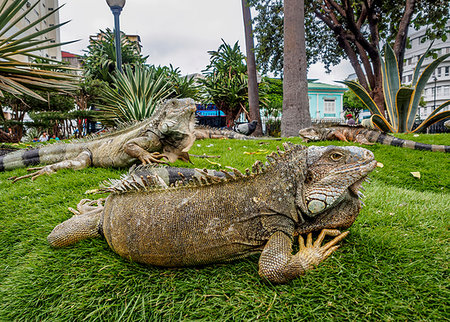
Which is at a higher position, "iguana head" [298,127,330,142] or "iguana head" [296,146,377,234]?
"iguana head" [298,127,330,142]

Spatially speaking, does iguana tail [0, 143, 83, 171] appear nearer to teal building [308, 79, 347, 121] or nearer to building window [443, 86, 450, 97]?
teal building [308, 79, 347, 121]

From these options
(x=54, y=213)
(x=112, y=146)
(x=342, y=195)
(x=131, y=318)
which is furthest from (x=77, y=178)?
(x=342, y=195)

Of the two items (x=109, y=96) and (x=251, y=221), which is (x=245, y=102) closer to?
(x=109, y=96)

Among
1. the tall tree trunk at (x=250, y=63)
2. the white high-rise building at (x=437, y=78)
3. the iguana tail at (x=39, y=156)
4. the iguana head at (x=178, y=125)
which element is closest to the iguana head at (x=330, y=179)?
the iguana head at (x=178, y=125)

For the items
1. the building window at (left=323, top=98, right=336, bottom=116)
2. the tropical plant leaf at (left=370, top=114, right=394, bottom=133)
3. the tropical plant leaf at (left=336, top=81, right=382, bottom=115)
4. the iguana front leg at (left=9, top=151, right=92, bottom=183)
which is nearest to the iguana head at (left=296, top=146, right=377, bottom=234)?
the iguana front leg at (left=9, top=151, right=92, bottom=183)

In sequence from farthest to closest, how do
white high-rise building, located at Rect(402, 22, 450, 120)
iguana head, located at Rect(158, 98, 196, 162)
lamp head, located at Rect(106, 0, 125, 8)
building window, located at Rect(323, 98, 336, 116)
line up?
white high-rise building, located at Rect(402, 22, 450, 120) → building window, located at Rect(323, 98, 336, 116) → lamp head, located at Rect(106, 0, 125, 8) → iguana head, located at Rect(158, 98, 196, 162)

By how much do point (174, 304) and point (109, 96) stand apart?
735 cm

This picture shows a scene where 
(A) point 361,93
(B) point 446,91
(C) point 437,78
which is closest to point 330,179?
(A) point 361,93

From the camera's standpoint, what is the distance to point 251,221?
1.70 m

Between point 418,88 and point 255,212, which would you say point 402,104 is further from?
point 255,212

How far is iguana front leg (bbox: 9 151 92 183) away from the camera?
13.8ft

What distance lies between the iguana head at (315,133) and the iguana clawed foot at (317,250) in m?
5.70

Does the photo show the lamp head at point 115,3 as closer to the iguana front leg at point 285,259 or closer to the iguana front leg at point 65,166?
the iguana front leg at point 65,166

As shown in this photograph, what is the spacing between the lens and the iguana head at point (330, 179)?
1634 millimetres
